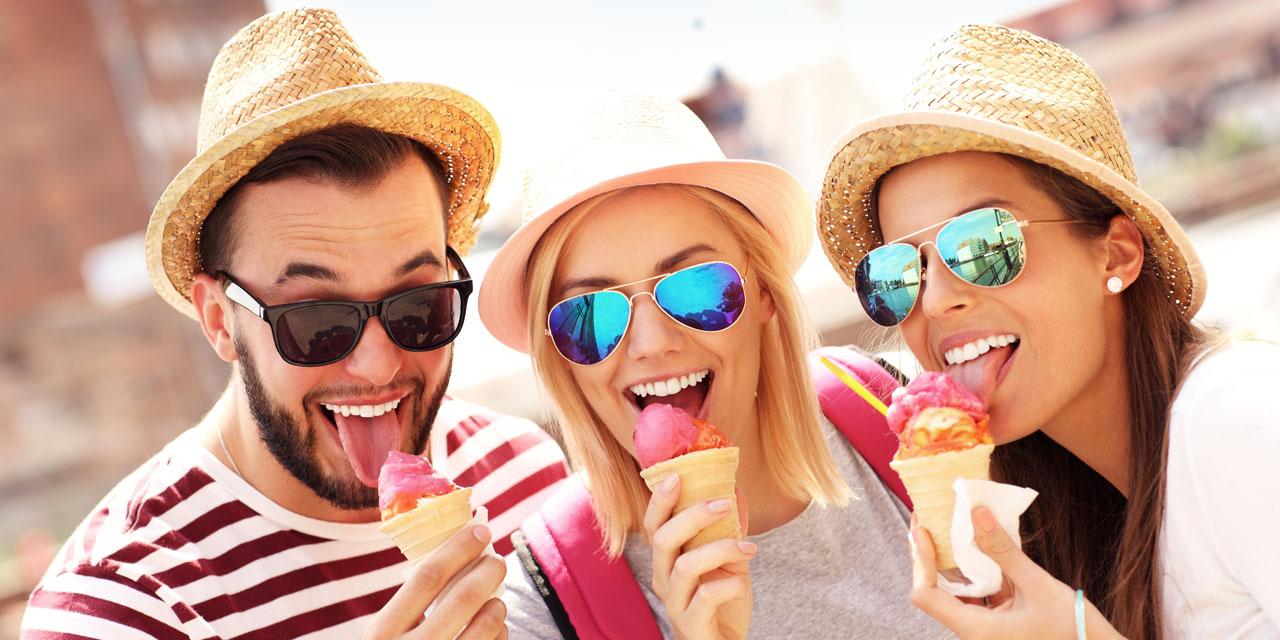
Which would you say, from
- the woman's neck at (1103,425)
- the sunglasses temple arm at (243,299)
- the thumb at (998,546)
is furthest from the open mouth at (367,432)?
the woman's neck at (1103,425)

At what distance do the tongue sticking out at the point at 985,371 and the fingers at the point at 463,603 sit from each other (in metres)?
1.38

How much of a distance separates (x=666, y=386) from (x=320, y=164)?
1.38 meters

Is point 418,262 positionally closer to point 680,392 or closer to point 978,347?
point 680,392

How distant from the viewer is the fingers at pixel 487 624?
8.86 feet

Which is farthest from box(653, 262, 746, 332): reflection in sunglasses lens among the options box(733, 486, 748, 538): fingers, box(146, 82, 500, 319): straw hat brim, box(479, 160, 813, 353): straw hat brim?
box(146, 82, 500, 319): straw hat brim

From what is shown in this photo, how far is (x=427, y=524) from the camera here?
112 inches

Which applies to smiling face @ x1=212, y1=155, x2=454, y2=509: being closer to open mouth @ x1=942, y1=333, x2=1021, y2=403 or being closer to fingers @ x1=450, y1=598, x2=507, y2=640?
fingers @ x1=450, y1=598, x2=507, y2=640

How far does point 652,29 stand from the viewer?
8.57 m

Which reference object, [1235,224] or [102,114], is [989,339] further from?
[102,114]

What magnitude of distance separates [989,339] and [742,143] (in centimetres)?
865

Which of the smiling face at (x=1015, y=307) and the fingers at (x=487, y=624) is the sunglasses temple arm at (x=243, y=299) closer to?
the fingers at (x=487, y=624)

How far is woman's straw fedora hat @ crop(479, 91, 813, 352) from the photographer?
10.1 ft

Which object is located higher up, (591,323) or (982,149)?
(982,149)

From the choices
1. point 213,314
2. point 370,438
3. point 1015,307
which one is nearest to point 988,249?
point 1015,307
